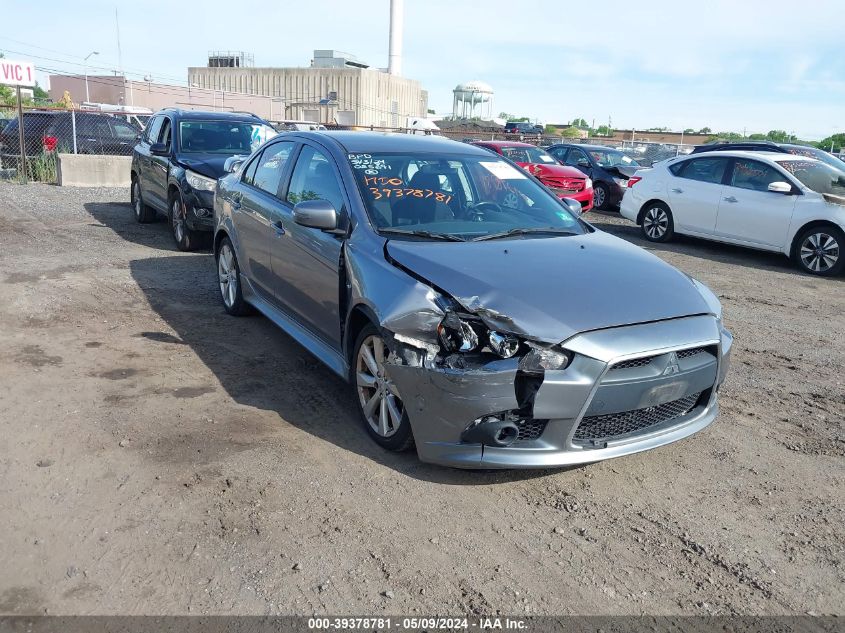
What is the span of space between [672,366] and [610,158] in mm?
15254

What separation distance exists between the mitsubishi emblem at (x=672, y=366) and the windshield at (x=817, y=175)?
8.42m

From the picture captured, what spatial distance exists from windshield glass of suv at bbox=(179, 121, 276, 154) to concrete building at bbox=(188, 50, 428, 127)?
62305mm

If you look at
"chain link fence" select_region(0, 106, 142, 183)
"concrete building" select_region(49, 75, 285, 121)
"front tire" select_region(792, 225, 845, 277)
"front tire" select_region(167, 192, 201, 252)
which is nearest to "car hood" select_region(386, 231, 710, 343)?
"front tire" select_region(167, 192, 201, 252)

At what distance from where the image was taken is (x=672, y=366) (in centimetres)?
384

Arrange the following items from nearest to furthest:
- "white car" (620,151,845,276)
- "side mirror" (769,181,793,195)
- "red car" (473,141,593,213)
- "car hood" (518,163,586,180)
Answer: "white car" (620,151,845,276) < "side mirror" (769,181,793,195) < "red car" (473,141,593,213) < "car hood" (518,163,586,180)

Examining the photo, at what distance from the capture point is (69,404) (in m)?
4.83

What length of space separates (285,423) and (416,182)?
1.81 meters

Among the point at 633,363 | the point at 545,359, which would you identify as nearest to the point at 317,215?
the point at 545,359

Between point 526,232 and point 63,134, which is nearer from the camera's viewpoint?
point 526,232

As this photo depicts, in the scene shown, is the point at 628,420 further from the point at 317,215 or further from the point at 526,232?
the point at 317,215

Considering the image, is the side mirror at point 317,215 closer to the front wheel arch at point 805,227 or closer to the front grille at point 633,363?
the front grille at point 633,363

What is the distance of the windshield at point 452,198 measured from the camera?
15.6ft

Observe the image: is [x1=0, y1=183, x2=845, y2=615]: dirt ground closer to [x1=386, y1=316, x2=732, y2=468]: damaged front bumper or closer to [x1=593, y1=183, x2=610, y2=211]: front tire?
[x1=386, y1=316, x2=732, y2=468]: damaged front bumper

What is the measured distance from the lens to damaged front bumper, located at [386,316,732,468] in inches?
141
